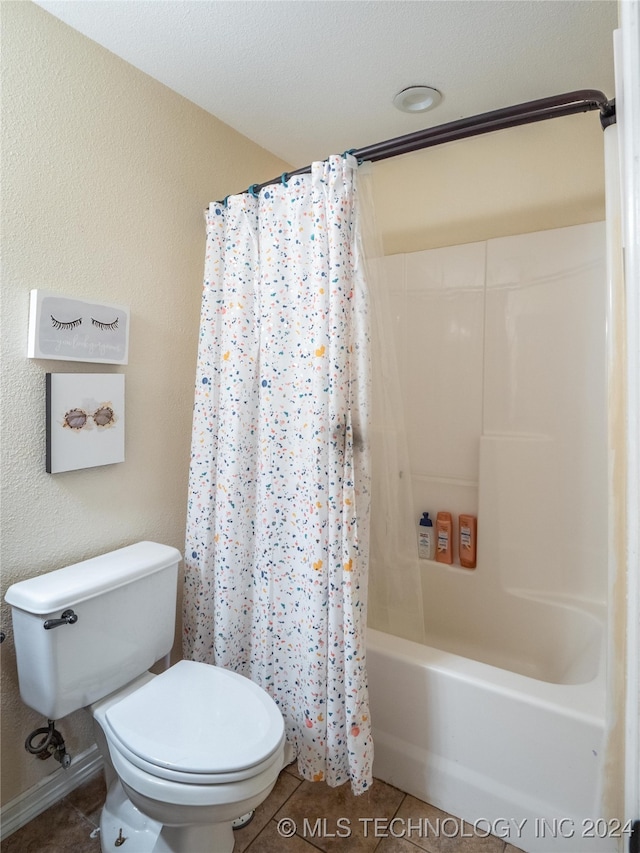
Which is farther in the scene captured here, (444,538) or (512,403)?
(444,538)

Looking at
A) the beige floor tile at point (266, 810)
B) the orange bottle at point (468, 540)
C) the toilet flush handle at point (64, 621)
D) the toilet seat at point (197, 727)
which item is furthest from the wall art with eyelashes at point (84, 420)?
the orange bottle at point (468, 540)

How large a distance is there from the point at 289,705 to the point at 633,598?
4.59ft

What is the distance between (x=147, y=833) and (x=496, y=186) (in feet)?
8.69

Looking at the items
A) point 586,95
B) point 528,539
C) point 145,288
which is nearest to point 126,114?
point 145,288

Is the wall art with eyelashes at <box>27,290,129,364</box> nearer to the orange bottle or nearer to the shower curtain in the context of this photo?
the shower curtain

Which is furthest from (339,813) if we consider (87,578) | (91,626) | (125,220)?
(125,220)

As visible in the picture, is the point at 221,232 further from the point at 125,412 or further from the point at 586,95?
the point at 586,95

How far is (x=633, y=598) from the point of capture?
1.59 ft

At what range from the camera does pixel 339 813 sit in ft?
4.77

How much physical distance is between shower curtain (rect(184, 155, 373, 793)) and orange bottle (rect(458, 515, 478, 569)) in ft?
2.74

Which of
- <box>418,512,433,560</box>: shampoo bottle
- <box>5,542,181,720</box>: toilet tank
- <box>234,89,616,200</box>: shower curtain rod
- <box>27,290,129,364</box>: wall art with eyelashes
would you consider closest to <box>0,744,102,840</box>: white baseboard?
<box>5,542,181,720</box>: toilet tank

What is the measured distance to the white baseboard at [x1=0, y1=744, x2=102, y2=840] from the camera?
4.39ft

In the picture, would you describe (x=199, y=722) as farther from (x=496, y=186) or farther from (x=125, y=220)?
(x=496, y=186)

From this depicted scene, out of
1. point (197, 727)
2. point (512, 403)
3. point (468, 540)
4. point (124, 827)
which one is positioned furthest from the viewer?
point (468, 540)
